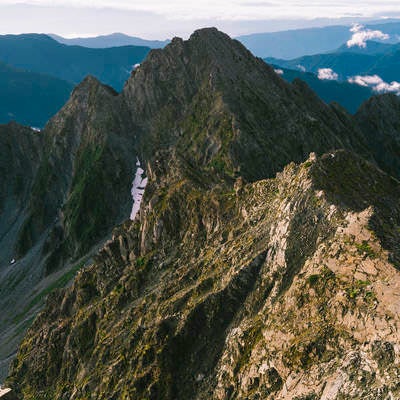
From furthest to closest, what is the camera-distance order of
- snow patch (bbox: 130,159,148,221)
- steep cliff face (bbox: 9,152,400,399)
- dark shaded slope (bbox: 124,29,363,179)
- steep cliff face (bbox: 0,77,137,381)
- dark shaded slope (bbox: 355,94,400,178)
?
dark shaded slope (bbox: 355,94,400,178), snow patch (bbox: 130,159,148,221), steep cliff face (bbox: 0,77,137,381), dark shaded slope (bbox: 124,29,363,179), steep cliff face (bbox: 9,152,400,399)

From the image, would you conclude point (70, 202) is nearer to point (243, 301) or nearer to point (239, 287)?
point (239, 287)

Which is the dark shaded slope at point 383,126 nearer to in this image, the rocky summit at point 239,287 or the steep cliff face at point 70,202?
the rocky summit at point 239,287

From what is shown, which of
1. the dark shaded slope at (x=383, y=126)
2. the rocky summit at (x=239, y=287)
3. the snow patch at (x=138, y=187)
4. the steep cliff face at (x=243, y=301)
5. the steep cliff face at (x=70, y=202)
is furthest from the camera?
the dark shaded slope at (x=383, y=126)

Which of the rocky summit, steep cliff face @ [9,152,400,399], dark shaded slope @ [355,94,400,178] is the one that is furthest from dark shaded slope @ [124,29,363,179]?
steep cliff face @ [9,152,400,399]

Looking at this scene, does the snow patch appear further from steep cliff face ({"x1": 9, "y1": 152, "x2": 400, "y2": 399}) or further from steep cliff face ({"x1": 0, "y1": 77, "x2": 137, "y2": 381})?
steep cliff face ({"x1": 9, "y1": 152, "x2": 400, "y2": 399})

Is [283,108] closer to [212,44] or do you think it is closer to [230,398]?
[212,44]

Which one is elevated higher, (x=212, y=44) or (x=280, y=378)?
(x=212, y=44)

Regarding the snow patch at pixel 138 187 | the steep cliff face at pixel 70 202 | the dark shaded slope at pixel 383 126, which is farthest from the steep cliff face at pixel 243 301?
the dark shaded slope at pixel 383 126

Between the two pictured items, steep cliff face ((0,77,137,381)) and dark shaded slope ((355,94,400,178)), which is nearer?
steep cliff face ((0,77,137,381))

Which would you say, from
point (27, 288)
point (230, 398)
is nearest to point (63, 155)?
point (27, 288)
